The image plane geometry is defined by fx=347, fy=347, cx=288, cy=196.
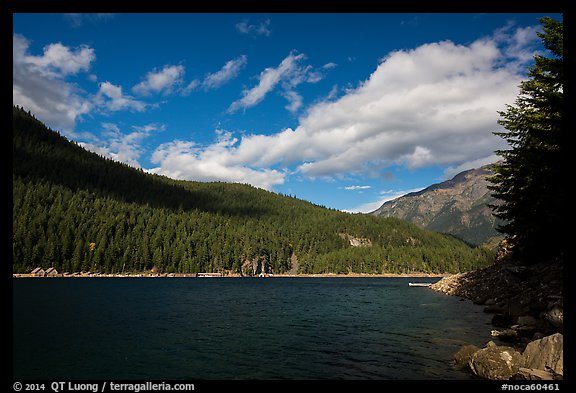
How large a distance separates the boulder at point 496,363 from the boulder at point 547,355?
0.53 meters

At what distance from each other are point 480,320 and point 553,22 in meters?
33.1

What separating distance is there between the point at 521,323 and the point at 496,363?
581 inches

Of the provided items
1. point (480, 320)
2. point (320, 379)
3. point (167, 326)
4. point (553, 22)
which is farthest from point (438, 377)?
point (553, 22)

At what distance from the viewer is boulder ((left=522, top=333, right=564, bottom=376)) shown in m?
17.6

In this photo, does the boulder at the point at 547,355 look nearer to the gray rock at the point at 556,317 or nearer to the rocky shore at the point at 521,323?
the rocky shore at the point at 521,323

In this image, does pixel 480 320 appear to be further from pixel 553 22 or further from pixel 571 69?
pixel 571 69

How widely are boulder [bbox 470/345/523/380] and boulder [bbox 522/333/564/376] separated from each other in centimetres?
53

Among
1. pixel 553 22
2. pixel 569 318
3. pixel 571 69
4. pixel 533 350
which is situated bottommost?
pixel 533 350

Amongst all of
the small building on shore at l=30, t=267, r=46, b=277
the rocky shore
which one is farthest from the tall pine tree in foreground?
the small building on shore at l=30, t=267, r=46, b=277

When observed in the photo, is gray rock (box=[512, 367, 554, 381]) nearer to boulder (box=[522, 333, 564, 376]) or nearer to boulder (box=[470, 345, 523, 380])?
boulder (box=[522, 333, 564, 376])

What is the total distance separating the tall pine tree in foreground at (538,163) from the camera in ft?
91.6

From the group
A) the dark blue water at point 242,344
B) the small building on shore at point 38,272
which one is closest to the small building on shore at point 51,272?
the small building on shore at point 38,272

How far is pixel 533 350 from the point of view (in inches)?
766
